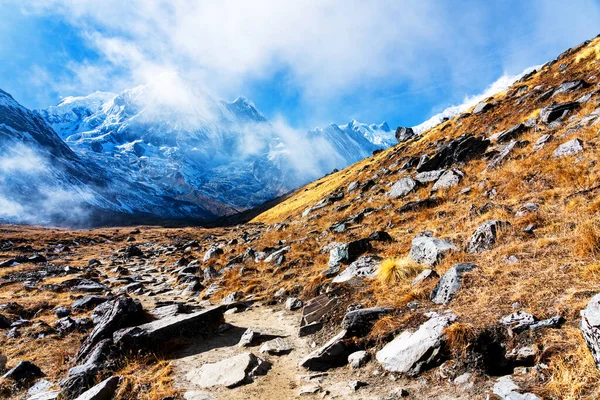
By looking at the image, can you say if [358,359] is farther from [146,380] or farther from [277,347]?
[146,380]

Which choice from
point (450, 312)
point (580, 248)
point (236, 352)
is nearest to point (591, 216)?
point (580, 248)

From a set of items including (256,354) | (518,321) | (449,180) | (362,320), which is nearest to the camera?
(518,321)

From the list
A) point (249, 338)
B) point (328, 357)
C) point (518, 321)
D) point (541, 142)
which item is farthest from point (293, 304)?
point (541, 142)

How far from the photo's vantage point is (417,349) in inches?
260

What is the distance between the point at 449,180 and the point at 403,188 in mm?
4137

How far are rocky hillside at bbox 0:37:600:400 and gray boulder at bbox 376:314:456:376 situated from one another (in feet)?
0.10

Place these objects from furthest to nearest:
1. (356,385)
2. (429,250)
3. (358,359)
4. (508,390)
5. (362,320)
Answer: (429,250) → (362,320) → (358,359) → (356,385) → (508,390)

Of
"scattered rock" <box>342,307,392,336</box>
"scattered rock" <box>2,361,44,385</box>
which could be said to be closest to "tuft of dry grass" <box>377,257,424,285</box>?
"scattered rock" <box>342,307,392,336</box>

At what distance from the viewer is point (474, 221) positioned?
12.8m

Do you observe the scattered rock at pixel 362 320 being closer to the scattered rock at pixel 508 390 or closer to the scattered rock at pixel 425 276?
the scattered rock at pixel 425 276

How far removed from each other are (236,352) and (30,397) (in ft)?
16.4

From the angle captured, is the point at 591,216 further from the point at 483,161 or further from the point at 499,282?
the point at 483,161

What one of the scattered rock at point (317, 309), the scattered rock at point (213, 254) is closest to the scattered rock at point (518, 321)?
the scattered rock at point (317, 309)

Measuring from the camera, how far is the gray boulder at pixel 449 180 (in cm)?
2010
